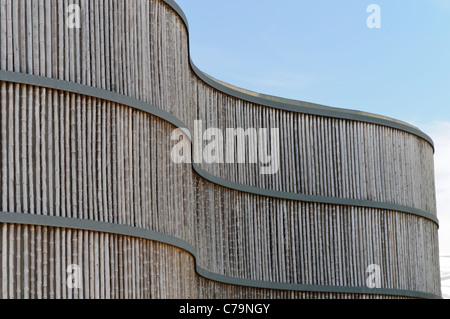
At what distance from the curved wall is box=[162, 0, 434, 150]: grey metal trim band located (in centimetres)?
4

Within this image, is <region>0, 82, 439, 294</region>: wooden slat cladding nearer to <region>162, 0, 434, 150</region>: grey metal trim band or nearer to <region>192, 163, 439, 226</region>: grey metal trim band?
<region>192, 163, 439, 226</region>: grey metal trim band

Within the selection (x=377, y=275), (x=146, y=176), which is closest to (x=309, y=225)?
(x=377, y=275)

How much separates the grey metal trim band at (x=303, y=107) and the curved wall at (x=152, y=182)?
44mm

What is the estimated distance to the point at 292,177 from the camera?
52.2 feet

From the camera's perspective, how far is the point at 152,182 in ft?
36.0

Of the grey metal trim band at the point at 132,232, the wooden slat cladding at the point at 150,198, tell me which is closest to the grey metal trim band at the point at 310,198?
the wooden slat cladding at the point at 150,198

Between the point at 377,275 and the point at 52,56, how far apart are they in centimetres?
887

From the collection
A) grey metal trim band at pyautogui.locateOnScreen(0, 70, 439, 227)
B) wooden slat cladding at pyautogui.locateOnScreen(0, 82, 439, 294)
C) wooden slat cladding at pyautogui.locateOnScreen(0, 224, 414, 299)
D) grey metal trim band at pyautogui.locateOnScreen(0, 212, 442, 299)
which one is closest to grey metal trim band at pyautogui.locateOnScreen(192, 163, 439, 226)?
grey metal trim band at pyautogui.locateOnScreen(0, 70, 439, 227)

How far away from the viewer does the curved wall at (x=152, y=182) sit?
9773mm

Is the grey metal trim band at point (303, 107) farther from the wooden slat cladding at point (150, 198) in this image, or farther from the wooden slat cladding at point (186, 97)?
the wooden slat cladding at point (150, 198)

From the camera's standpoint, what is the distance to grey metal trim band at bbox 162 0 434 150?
14945 millimetres

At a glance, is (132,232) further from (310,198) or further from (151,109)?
(310,198)
